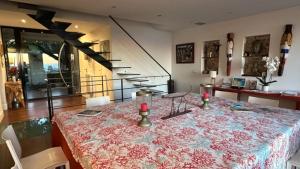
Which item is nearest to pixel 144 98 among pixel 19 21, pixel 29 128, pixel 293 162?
pixel 293 162

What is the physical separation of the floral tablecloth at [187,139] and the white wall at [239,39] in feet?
7.92

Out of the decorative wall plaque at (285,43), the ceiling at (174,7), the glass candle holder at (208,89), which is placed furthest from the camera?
the decorative wall plaque at (285,43)

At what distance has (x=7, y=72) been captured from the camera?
5250 millimetres

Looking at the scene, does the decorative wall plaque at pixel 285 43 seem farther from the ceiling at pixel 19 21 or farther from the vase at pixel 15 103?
the vase at pixel 15 103

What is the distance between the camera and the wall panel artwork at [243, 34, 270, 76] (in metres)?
4.07

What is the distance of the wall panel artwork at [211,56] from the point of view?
500 cm

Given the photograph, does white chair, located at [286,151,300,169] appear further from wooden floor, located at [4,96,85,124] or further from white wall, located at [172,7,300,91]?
wooden floor, located at [4,96,85,124]

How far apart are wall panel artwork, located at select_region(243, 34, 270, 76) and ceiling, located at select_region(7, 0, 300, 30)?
609mm

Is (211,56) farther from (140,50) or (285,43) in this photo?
(140,50)

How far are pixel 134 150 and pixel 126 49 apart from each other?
4.47 metres

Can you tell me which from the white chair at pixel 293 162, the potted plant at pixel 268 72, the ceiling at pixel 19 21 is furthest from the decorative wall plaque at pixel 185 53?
the white chair at pixel 293 162

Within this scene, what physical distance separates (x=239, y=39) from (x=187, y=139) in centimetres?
402

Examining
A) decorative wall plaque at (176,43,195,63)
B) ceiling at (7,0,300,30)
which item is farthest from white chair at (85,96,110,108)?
decorative wall plaque at (176,43,195,63)

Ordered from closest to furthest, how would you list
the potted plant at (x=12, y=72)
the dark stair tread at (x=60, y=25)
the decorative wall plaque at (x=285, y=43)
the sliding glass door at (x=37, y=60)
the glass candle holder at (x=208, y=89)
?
the glass candle holder at (x=208, y=89) → the decorative wall plaque at (x=285, y=43) → the dark stair tread at (x=60, y=25) → the potted plant at (x=12, y=72) → the sliding glass door at (x=37, y=60)
